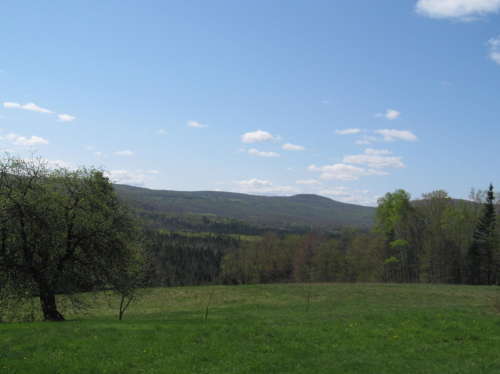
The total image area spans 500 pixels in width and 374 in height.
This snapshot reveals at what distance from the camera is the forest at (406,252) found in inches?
1996

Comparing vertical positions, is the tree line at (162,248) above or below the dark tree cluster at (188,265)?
above

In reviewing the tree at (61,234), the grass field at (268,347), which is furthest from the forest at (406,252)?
the grass field at (268,347)

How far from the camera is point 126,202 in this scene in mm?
22031

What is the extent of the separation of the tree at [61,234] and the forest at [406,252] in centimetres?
1524

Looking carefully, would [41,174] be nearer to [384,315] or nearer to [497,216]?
[384,315]

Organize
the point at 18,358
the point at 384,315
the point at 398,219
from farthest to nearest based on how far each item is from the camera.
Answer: the point at 398,219 → the point at 384,315 → the point at 18,358

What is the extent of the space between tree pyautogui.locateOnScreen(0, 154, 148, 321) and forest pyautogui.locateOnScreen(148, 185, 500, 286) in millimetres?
15240

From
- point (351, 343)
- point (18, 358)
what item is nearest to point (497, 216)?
point (351, 343)

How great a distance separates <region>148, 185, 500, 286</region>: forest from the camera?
1996 inches

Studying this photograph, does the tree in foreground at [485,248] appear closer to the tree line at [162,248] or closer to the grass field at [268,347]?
the tree line at [162,248]

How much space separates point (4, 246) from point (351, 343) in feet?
58.5

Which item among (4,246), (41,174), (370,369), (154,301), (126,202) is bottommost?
(154,301)

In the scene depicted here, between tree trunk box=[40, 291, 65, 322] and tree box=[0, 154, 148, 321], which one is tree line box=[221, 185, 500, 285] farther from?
tree trunk box=[40, 291, 65, 322]

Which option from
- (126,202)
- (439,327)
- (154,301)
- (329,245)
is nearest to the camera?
(439,327)
